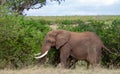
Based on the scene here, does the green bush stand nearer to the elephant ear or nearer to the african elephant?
the african elephant

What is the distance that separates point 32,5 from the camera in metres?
35.5

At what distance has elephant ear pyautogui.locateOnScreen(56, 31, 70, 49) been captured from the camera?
1842cm

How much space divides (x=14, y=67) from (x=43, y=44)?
5.14 ft

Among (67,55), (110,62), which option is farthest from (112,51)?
(67,55)

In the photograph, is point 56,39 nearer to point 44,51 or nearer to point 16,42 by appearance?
point 44,51

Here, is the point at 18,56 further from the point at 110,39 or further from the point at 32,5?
the point at 32,5

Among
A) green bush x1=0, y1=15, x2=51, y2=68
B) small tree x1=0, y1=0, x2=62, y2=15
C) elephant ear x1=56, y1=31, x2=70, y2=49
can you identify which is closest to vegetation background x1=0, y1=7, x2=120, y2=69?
green bush x1=0, y1=15, x2=51, y2=68

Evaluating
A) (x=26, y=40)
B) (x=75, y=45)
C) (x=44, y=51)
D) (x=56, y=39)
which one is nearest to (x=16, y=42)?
(x=26, y=40)

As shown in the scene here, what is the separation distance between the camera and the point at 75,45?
60.8 ft

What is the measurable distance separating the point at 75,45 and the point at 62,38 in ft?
1.87

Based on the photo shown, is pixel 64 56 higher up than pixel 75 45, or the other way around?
pixel 75 45

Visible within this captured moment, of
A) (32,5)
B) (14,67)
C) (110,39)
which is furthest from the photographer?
(32,5)

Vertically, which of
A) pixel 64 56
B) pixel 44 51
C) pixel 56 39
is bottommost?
pixel 64 56

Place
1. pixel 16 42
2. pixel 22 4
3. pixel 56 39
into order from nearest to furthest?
pixel 16 42 < pixel 56 39 < pixel 22 4
